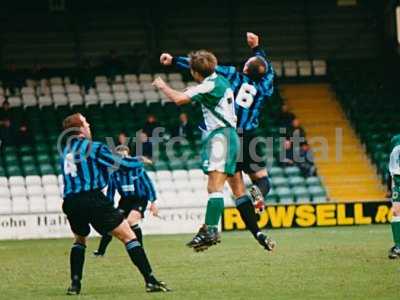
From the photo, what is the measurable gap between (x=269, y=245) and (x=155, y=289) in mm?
1625

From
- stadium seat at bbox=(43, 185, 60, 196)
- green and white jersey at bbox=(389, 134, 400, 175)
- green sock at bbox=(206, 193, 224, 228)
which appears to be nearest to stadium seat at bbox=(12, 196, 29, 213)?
stadium seat at bbox=(43, 185, 60, 196)

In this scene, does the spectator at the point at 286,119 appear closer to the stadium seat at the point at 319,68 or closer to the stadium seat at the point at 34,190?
the stadium seat at the point at 319,68

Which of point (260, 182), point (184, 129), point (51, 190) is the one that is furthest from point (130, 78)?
point (260, 182)

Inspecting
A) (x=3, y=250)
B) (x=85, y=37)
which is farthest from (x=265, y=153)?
(x=3, y=250)

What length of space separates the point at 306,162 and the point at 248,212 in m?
→ 13.9

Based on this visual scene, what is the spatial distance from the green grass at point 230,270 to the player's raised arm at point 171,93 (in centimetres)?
203

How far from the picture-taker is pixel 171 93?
1126 cm

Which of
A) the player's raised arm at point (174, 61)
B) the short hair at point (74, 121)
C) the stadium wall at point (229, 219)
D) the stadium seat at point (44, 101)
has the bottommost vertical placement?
the stadium wall at point (229, 219)

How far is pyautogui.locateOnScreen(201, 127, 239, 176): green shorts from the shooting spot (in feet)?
39.7

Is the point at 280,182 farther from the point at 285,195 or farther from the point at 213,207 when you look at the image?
the point at 213,207

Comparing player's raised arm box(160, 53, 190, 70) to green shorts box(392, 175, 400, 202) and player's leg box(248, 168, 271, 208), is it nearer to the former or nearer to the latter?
player's leg box(248, 168, 271, 208)

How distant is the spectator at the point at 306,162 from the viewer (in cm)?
2655

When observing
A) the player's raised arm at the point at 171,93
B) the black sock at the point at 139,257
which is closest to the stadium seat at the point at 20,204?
the black sock at the point at 139,257

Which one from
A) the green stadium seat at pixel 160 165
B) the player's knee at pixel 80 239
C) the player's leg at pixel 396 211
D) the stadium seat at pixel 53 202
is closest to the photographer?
the player's knee at pixel 80 239
